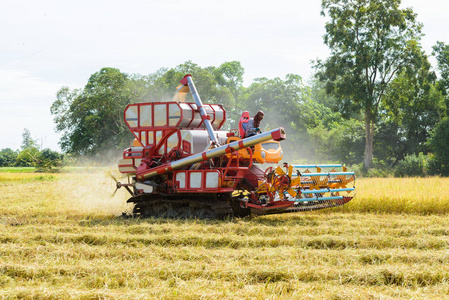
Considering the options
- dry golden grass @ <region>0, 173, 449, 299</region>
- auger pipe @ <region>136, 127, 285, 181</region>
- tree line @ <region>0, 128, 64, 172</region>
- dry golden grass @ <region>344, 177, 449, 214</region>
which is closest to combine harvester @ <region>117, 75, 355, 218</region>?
auger pipe @ <region>136, 127, 285, 181</region>

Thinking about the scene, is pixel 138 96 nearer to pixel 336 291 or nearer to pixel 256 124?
pixel 256 124

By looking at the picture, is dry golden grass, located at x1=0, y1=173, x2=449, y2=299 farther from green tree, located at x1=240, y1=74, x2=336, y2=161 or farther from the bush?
green tree, located at x1=240, y1=74, x2=336, y2=161

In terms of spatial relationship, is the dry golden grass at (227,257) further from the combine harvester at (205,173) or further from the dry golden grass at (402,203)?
the dry golden grass at (402,203)

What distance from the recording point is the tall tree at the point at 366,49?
105 ft

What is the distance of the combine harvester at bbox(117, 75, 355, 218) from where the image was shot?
1029 cm

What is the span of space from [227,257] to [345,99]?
90.7 feet

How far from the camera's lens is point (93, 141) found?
42562 millimetres

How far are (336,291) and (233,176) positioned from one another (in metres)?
5.53

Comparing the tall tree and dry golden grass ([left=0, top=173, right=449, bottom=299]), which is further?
the tall tree

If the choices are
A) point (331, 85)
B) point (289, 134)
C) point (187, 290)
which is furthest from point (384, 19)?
point (187, 290)

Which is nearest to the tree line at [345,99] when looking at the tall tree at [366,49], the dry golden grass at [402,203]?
the tall tree at [366,49]

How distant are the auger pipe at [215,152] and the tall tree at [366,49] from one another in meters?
23.5

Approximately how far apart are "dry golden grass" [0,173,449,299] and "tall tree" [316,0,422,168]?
72.8 ft

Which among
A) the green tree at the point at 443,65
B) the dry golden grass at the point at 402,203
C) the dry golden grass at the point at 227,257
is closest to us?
the dry golden grass at the point at 227,257
